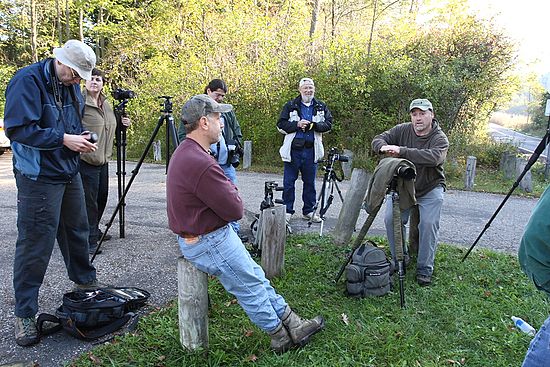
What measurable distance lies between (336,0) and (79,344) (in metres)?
16.6

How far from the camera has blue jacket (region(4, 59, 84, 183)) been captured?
3.02m

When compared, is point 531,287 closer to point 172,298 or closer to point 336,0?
point 172,298

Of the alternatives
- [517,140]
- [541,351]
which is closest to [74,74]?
[541,351]

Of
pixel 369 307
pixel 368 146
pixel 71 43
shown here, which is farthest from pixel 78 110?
pixel 368 146

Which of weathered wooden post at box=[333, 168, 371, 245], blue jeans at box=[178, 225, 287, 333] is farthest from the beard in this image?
blue jeans at box=[178, 225, 287, 333]

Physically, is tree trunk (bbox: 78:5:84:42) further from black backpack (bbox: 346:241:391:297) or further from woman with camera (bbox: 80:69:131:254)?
black backpack (bbox: 346:241:391:297)

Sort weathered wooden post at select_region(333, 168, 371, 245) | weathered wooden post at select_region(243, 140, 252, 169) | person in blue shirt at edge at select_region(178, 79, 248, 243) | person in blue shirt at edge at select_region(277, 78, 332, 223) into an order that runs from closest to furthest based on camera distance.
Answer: person in blue shirt at edge at select_region(178, 79, 248, 243) < weathered wooden post at select_region(333, 168, 371, 245) < person in blue shirt at edge at select_region(277, 78, 332, 223) < weathered wooden post at select_region(243, 140, 252, 169)

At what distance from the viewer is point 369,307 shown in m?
3.82

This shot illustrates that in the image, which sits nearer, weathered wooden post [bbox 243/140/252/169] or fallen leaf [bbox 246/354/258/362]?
fallen leaf [bbox 246/354/258/362]

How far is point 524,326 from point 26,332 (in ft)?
12.8

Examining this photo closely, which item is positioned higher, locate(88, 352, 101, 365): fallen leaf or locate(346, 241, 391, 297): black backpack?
locate(346, 241, 391, 297): black backpack

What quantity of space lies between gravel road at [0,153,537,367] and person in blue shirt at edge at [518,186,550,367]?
2.90 meters

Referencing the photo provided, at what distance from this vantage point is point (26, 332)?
3188 mm

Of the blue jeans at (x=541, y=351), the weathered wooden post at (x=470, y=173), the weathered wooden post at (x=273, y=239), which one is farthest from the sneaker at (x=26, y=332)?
the weathered wooden post at (x=470, y=173)
